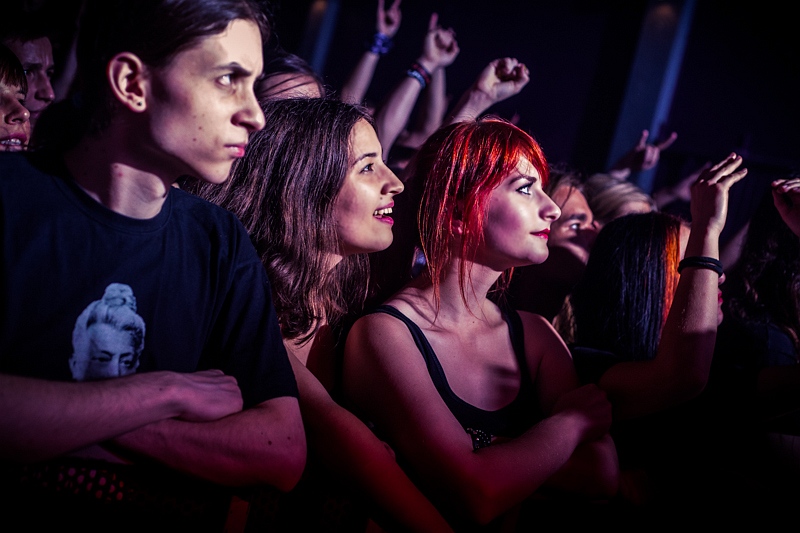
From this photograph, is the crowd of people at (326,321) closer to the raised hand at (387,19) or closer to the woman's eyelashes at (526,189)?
the woman's eyelashes at (526,189)

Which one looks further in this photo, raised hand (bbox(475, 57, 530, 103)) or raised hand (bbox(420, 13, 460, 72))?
raised hand (bbox(420, 13, 460, 72))

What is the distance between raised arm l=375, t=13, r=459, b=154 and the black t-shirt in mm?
1695

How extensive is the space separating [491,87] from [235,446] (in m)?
2.27

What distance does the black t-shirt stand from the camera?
3.70 feet

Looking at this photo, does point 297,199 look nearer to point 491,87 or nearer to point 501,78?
point 491,87

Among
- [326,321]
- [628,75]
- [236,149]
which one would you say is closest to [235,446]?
[236,149]

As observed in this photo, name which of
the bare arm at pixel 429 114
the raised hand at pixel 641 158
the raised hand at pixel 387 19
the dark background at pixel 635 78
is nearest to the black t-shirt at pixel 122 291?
the raised hand at pixel 387 19

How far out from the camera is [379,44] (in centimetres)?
356

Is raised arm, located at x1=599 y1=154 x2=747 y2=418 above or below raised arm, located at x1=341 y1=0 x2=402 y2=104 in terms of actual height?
below

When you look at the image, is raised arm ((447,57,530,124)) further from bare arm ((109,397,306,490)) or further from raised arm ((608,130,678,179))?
bare arm ((109,397,306,490))

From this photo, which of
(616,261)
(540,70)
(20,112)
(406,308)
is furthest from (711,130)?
(20,112)

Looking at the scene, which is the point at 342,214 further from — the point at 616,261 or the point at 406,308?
the point at 616,261

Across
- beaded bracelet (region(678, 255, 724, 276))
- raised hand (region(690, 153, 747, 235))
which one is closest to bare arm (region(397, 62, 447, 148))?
raised hand (region(690, 153, 747, 235))

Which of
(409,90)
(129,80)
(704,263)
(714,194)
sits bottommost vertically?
(704,263)
